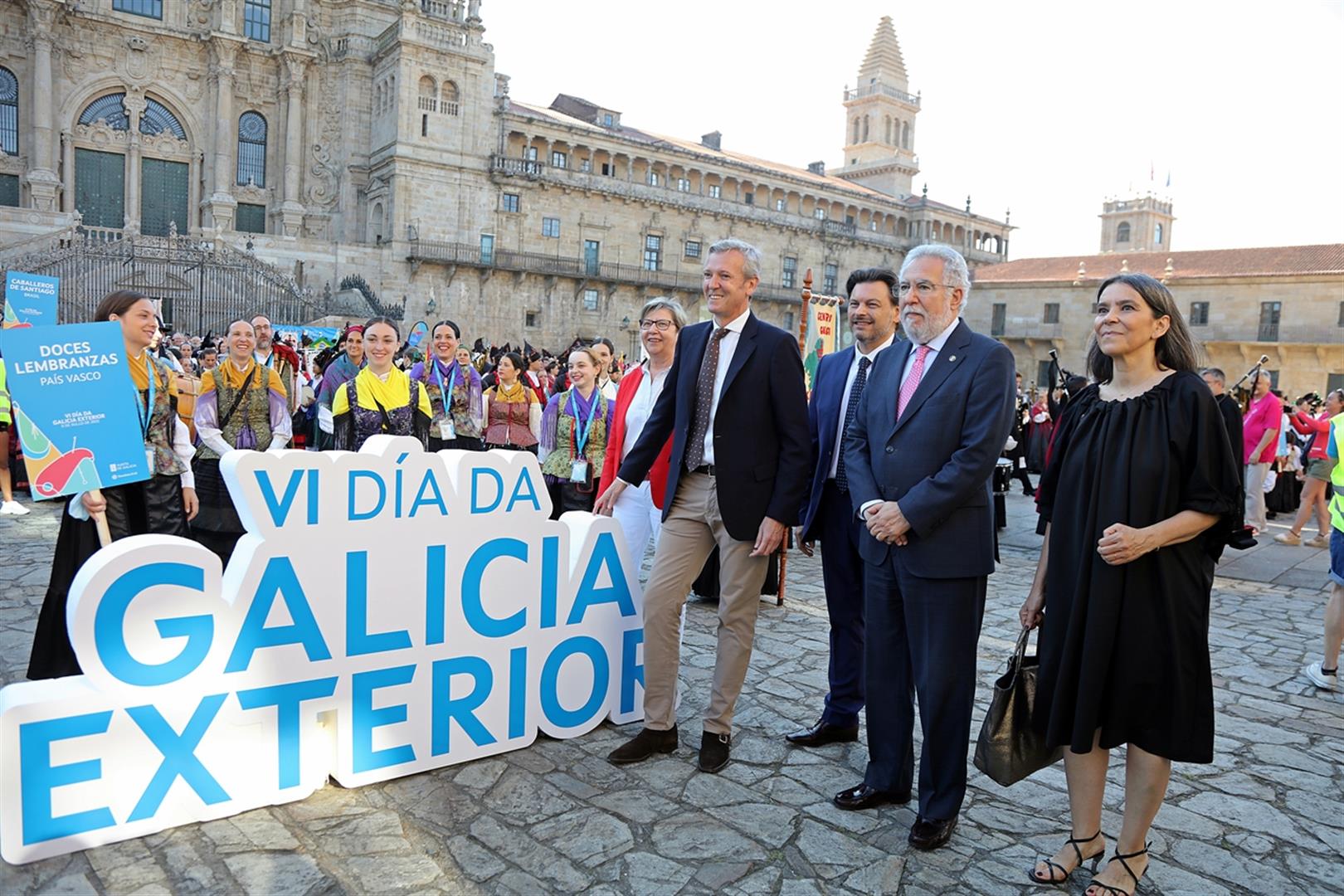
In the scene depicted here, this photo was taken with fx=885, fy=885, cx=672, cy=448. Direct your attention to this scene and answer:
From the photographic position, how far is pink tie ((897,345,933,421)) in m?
3.11

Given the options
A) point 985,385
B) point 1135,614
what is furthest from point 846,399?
point 1135,614

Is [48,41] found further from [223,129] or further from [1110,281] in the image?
[1110,281]

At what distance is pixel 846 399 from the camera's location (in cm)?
418

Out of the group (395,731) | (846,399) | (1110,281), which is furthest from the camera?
(846,399)

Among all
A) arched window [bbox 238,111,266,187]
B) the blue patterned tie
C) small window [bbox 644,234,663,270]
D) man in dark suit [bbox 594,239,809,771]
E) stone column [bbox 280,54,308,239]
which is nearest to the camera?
man in dark suit [bbox 594,239,809,771]

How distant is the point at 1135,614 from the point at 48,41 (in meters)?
37.8

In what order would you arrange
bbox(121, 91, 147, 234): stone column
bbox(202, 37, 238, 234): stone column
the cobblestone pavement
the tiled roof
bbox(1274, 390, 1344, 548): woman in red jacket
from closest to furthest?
the cobblestone pavement < bbox(1274, 390, 1344, 548): woman in red jacket < bbox(121, 91, 147, 234): stone column < bbox(202, 37, 238, 234): stone column < the tiled roof

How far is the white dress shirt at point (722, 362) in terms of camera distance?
3.57 meters

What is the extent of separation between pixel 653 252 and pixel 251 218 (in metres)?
17.7

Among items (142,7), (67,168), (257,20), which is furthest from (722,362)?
(257,20)

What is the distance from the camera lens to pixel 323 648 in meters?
3.18

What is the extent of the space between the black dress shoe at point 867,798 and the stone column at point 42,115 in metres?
35.2

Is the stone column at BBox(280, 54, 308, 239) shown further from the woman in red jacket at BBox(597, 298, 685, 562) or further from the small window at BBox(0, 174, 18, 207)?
the woman in red jacket at BBox(597, 298, 685, 562)

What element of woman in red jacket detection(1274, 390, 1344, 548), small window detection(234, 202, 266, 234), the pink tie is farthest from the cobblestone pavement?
small window detection(234, 202, 266, 234)
